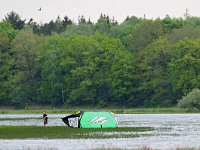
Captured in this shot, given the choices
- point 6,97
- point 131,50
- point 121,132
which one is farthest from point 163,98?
point 121,132

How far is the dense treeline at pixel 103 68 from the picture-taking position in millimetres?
159625

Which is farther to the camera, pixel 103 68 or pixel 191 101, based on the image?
pixel 103 68

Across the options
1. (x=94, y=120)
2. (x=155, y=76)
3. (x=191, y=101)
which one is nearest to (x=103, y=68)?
(x=155, y=76)

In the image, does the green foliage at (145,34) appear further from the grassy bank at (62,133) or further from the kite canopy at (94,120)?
the grassy bank at (62,133)

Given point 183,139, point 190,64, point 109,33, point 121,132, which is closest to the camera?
point 183,139

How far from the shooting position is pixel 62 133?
73.4 meters

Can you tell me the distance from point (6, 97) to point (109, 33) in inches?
1386

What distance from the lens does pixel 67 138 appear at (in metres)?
67.5

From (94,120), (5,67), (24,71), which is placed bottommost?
(94,120)

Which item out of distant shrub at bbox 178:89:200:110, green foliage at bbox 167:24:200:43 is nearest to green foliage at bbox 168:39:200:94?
green foliage at bbox 167:24:200:43

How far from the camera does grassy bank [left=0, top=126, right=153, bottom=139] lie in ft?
228

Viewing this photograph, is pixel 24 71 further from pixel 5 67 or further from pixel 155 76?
pixel 155 76

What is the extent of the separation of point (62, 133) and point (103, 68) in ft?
309

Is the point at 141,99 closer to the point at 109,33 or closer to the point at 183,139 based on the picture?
the point at 109,33
